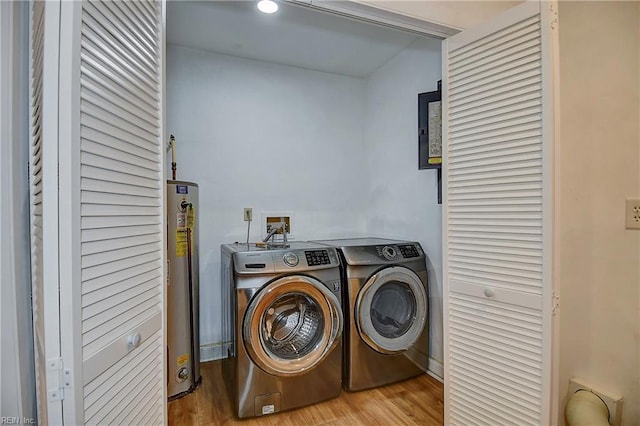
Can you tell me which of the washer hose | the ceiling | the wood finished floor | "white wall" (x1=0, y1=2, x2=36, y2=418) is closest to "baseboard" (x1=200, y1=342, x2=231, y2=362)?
the wood finished floor

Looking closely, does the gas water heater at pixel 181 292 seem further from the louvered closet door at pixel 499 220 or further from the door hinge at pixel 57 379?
the louvered closet door at pixel 499 220

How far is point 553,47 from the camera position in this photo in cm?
132

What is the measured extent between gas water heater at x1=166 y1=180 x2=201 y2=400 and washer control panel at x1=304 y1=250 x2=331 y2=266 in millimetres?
832

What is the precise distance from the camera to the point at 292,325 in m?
2.14

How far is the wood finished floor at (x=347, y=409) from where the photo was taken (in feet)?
6.25

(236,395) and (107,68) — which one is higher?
(107,68)

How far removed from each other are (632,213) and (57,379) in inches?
85.7

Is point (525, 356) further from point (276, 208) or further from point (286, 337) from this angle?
point (276, 208)

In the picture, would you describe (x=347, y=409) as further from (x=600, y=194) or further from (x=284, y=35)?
(x=284, y=35)

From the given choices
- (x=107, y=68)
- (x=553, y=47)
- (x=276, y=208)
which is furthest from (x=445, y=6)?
(x=276, y=208)

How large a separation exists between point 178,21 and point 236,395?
2394 mm

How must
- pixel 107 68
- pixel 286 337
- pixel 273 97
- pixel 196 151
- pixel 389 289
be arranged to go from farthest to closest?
pixel 273 97, pixel 196 151, pixel 389 289, pixel 286 337, pixel 107 68

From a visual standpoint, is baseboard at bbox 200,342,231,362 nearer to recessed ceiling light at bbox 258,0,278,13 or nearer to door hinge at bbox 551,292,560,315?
door hinge at bbox 551,292,560,315

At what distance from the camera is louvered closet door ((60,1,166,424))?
872mm
